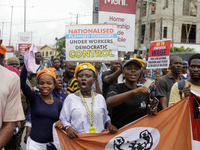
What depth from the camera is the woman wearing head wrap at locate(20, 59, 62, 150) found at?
3090mm

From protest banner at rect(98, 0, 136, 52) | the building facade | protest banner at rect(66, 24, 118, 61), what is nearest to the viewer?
protest banner at rect(66, 24, 118, 61)

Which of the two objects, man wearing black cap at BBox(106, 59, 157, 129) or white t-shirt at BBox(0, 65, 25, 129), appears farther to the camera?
man wearing black cap at BBox(106, 59, 157, 129)

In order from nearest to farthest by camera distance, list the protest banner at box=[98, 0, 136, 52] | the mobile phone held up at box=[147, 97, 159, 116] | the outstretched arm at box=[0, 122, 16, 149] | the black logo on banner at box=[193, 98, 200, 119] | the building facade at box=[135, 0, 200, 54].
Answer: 1. the outstretched arm at box=[0, 122, 16, 149]
2. the mobile phone held up at box=[147, 97, 159, 116]
3. the black logo on banner at box=[193, 98, 200, 119]
4. the protest banner at box=[98, 0, 136, 52]
5. the building facade at box=[135, 0, 200, 54]

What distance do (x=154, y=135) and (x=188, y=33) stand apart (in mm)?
37361

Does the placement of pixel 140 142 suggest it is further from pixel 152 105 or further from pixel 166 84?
pixel 166 84

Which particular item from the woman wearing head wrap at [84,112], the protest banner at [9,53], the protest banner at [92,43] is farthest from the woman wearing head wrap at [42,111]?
the protest banner at [9,53]

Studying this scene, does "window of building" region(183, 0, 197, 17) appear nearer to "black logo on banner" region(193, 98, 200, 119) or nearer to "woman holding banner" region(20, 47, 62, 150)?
"black logo on banner" region(193, 98, 200, 119)

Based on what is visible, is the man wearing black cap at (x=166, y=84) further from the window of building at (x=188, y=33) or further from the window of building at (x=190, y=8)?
the window of building at (x=190, y=8)

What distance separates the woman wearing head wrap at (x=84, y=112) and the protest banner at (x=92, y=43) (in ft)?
7.12

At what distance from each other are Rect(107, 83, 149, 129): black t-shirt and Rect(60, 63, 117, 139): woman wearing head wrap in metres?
0.14

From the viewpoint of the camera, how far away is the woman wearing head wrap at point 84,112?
9.39ft

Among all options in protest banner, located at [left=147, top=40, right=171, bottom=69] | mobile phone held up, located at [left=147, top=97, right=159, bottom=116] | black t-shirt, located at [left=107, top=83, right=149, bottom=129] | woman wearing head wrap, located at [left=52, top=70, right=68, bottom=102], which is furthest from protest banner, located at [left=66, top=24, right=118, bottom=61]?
protest banner, located at [left=147, top=40, right=171, bottom=69]

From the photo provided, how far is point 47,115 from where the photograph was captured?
3174 mm

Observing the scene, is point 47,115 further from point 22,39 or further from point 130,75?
point 22,39
